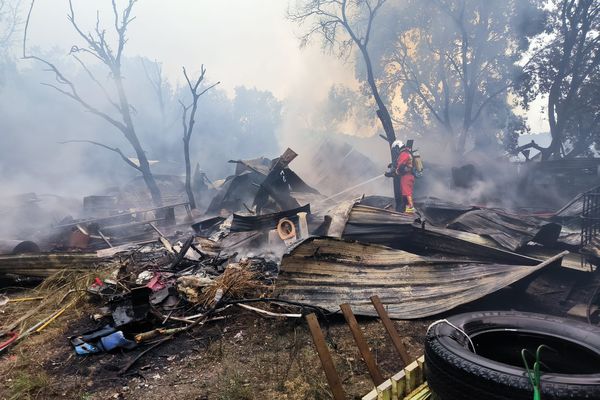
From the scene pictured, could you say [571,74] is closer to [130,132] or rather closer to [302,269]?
[302,269]

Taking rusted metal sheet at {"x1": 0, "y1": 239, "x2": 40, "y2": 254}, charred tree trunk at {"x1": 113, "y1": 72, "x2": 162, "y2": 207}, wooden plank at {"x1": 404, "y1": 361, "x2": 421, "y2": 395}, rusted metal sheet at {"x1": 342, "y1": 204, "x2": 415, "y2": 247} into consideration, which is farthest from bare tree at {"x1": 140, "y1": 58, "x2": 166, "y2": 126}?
wooden plank at {"x1": 404, "y1": 361, "x2": 421, "y2": 395}

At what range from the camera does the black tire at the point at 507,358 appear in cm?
205

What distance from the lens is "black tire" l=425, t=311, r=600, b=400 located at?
2.05m

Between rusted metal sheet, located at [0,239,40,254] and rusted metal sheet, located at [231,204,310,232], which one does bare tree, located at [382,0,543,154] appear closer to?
rusted metal sheet, located at [231,204,310,232]

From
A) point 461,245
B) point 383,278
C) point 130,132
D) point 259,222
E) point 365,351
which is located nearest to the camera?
point 365,351

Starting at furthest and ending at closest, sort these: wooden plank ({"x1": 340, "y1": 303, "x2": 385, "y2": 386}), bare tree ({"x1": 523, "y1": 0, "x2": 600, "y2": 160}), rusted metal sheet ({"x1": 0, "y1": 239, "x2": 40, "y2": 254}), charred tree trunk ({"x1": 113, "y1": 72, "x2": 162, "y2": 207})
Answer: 1. charred tree trunk ({"x1": 113, "y1": 72, "x2": 162, "y2": 207})
2. bare tree ({"x1": 523, "y1": 0, "x2": 600, "y2": 160})
3. rusted metal sheet ({"x1": 0, "y1": 239, "x2": 40, "y2": 254})
4. wooden plank ({"x1": 340, "y1": 303, "x2": 385, "y2": 386})

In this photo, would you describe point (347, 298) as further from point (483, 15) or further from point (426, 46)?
point (426, 46)

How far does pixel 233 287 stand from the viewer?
558 cm

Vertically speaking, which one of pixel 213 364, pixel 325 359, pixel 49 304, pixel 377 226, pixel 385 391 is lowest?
pixel 213 364

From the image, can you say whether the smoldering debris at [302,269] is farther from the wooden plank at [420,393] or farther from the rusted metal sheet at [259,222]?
the wooden plank at [420,393]

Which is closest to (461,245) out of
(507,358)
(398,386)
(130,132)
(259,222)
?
(507,358)

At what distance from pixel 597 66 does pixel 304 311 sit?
717 inches

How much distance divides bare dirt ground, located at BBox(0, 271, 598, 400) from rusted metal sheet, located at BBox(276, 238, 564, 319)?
22cm

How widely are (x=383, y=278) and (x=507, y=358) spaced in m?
2.30
